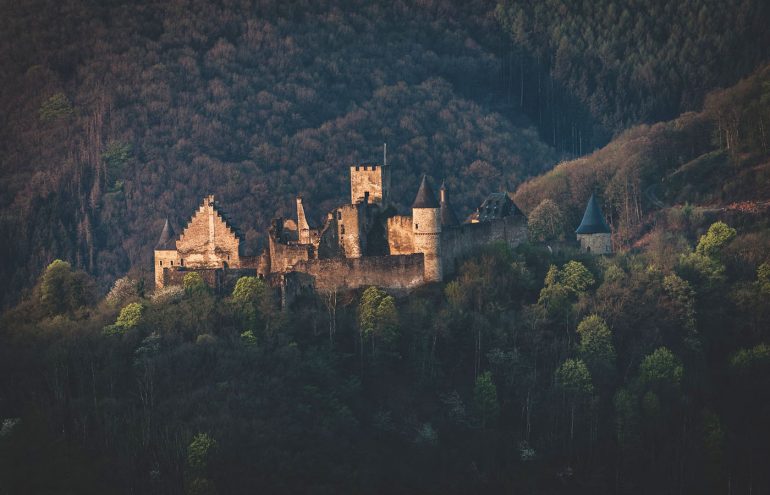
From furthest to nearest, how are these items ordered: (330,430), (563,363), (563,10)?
(563,10) → (563,363) → (330,430)

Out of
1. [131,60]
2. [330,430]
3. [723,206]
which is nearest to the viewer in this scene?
[330,430]

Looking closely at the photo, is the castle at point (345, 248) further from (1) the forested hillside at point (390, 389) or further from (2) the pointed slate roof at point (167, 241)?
(1) the forested hillside at point (390, 389)

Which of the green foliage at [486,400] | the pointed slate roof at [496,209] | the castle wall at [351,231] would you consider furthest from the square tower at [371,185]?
the green foliage at [486,400]

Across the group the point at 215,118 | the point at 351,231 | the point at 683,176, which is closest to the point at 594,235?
the point at 351,231

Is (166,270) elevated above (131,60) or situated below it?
below

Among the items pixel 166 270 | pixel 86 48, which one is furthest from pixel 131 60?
pixel 166 270

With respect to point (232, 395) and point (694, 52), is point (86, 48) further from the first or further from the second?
point (232, 395)

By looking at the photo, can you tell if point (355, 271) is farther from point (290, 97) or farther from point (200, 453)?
point (290, 97)
